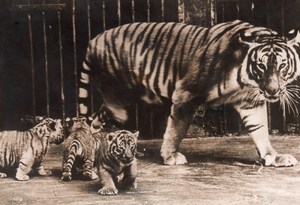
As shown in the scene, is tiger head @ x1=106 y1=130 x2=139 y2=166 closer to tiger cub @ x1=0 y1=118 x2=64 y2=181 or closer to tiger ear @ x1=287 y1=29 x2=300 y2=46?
tiger cub @ x1=0 y1=118 x2=64 y2=181

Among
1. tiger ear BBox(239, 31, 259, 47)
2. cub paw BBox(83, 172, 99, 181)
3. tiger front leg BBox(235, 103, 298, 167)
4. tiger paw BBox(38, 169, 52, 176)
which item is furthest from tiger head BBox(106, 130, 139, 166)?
tiger ear BBox(239, 31, 259, 47)

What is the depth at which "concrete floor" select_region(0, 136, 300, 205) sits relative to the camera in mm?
1917

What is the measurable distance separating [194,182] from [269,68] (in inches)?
19.9

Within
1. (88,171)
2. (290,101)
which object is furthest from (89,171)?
(290,101)

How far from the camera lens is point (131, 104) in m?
2.08

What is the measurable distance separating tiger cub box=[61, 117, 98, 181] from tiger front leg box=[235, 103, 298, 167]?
56 centimetres

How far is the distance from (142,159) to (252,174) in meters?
0.41

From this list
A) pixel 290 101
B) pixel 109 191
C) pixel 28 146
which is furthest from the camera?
pixel 290 101

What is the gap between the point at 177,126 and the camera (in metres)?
2.09

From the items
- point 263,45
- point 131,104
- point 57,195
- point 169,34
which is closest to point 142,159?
point 131,104

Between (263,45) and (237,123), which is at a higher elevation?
(263,45)

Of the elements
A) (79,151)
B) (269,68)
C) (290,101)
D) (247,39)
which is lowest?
(79,151)

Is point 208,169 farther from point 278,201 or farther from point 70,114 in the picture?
point 70,114

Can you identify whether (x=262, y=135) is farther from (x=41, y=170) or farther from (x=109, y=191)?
(x=41, y=170)
